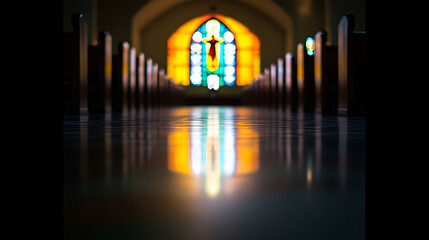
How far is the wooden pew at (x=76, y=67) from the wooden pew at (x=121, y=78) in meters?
1.82

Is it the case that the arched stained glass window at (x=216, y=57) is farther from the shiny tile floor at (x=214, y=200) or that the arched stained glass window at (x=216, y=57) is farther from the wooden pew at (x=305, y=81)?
the shiny tile floor at (x=214, y=200)

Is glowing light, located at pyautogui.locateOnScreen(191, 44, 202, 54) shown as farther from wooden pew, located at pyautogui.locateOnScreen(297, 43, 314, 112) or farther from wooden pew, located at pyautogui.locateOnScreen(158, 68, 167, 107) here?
wooden pew, located at pyautogui.locateOnScreen(297, 43, 314, 112)

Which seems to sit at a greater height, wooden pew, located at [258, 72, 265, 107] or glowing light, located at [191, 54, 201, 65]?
glowing light, located at [191, 54, 201, 65]

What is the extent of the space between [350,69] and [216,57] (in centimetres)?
1542

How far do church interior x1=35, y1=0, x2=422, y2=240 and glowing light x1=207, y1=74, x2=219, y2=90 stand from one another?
14.8ft

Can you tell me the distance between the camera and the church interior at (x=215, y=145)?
0.37 meters

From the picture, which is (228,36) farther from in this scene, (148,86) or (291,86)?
(291,86)

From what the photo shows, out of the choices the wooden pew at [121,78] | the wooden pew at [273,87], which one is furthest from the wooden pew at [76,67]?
the wooden pew at [273,87]

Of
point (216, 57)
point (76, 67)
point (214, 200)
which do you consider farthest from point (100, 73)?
point (216, 57)

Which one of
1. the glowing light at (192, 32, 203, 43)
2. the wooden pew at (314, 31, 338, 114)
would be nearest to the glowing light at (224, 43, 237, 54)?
the glowing light at (192, 32, 203, 43)

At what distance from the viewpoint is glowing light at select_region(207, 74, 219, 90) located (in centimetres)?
2012

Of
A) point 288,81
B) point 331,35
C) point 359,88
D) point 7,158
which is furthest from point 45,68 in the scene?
point 331,35

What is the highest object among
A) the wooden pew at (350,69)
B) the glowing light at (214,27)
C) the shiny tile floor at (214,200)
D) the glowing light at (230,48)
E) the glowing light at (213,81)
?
the glowing light at (214,27)

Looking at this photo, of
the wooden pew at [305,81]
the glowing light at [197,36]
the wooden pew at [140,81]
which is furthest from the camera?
the glowing light at [197,36]
